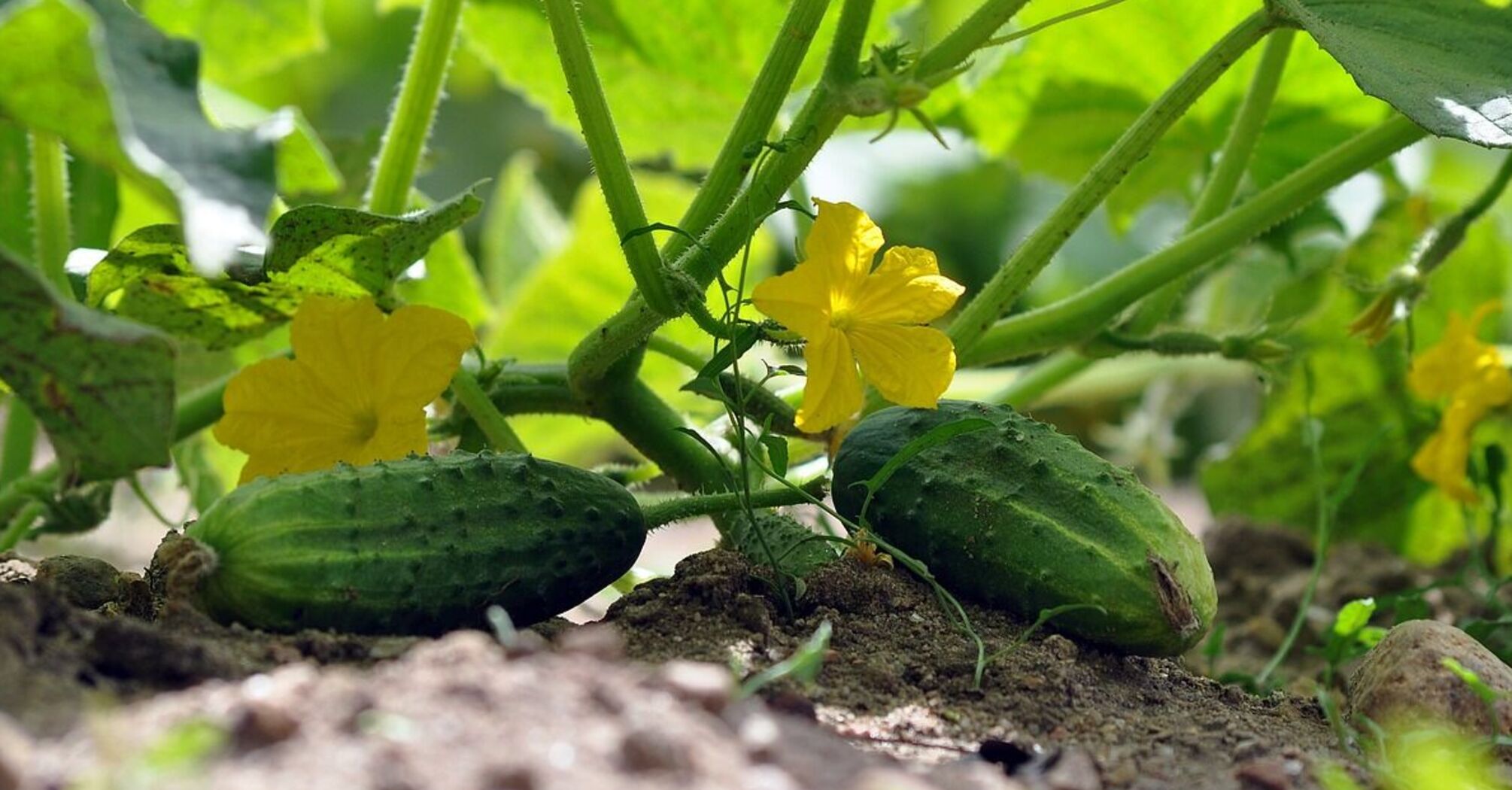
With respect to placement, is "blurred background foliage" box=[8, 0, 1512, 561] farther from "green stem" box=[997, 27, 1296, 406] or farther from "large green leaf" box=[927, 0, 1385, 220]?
"green stem" box=[997, 27, 1296, 406]

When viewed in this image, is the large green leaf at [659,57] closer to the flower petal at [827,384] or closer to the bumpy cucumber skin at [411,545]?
the flower petal at [827,384]

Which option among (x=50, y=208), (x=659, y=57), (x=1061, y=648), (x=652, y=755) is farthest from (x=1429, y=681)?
(x=50, y=208)

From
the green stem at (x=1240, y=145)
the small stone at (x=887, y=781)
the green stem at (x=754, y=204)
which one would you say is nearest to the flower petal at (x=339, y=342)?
the green stem at (x=754, y=204)

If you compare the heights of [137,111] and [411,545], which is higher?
[137,111]

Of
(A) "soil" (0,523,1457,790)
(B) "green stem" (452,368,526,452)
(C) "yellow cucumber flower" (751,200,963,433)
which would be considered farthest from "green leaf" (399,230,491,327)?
(C) "yellow cucumber flower" (751,200,963,433)

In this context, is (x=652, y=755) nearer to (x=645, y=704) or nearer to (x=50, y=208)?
(x=645, y=704)

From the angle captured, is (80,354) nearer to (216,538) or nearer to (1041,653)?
(216,538)

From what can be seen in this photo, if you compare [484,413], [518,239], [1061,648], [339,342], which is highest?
[339,342]
